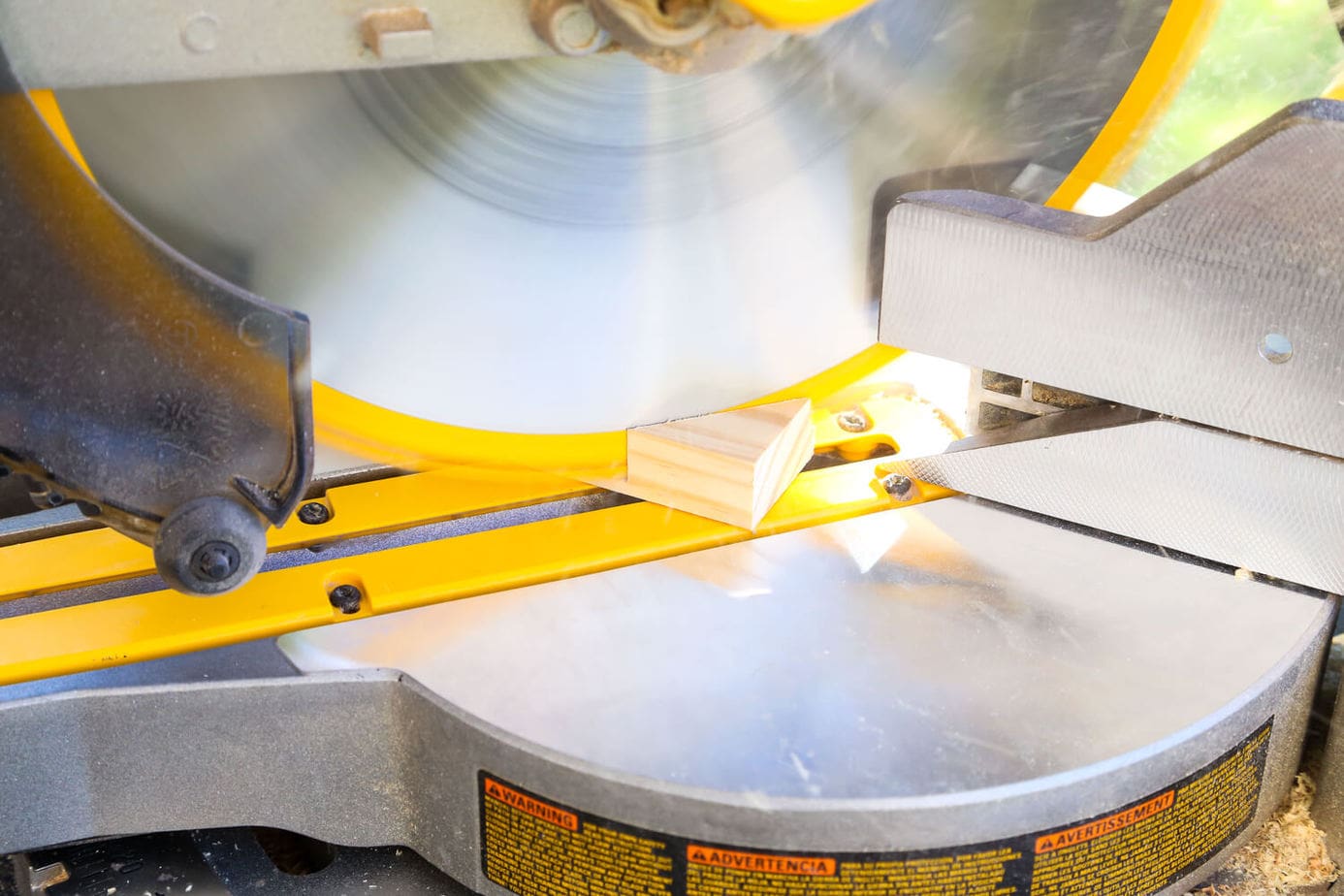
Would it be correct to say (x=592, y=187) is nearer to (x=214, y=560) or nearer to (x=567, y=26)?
(x=567, y=26)

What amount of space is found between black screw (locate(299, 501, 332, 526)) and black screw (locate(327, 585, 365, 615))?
0.41ft

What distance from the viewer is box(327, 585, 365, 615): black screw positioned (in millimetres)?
1488

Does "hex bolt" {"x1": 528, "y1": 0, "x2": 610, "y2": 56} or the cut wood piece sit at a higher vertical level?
"hex bolt" {"x1": 528, "y1": 0, "x2": 610, "y2": 56}

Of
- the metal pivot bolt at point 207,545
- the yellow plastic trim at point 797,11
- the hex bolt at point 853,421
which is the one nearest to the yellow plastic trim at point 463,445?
the hex bolt at point 853,421

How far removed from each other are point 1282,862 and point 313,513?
3.61 ft

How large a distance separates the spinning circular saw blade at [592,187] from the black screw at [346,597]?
21 cm

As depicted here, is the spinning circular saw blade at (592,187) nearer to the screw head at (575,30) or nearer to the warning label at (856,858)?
the screw head at (575,30)

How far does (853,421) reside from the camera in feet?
5.99

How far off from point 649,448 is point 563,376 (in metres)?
0.13

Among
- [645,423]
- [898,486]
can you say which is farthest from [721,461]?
[898,486]

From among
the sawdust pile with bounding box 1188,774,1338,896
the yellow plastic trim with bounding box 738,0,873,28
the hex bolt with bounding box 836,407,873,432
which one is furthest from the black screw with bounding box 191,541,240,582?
the sawdust pile with bounding box 1188,774,1338,896

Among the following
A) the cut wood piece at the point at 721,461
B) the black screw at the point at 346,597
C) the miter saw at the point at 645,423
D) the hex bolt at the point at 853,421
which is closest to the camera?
the miter saw at the point at 645,423

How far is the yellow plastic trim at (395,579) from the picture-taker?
4.68ft

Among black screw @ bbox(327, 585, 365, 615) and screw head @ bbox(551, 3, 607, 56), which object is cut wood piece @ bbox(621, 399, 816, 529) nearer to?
black screw @ bbox(327, 585, 365, 615)
